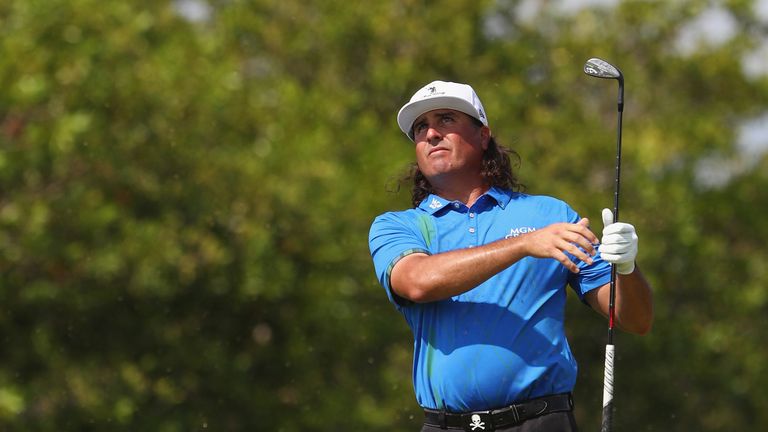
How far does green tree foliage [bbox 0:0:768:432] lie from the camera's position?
1802 cm

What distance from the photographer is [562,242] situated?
4699 millimetres

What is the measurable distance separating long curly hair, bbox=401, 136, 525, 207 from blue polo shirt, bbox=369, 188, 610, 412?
27 centimetres

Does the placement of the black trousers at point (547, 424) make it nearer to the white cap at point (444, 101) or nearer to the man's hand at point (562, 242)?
the man's hand at point (562, 242)

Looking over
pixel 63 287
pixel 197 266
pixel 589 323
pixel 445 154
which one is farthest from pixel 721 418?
pixel 445 154

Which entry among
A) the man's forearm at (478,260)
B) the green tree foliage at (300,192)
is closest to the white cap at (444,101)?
the man's forearm at (478,260)

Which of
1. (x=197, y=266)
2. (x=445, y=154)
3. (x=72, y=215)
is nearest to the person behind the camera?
(x=445, y=154)

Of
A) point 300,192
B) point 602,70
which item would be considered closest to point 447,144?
point 602,70

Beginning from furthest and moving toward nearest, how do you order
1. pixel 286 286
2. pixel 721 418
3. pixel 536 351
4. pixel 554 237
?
1. pixel 721 418
2. pixel 286 286
3. pixel 536 351
4. pixel 554 237

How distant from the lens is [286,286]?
21.5 meters

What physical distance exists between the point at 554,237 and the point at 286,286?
17.0 m

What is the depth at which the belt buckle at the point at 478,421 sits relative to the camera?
17.1ft

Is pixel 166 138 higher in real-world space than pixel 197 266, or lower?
higher

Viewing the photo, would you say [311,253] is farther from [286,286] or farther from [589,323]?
[589,323]

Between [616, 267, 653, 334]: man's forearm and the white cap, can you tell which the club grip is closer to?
[616, 267, 653, 334]: man's forearm
